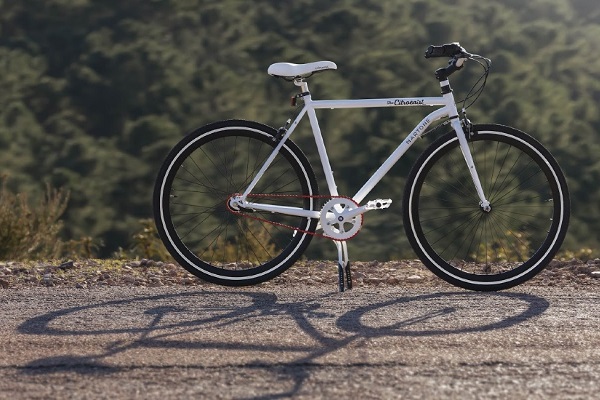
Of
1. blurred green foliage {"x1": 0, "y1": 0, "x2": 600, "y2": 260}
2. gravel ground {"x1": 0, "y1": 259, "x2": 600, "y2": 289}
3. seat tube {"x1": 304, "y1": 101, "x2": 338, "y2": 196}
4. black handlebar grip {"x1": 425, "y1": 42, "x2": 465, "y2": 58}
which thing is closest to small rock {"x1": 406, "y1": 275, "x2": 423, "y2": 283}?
gravel ground {"x1": 0, "y1": 259, "x2": 600, "y2": 289}

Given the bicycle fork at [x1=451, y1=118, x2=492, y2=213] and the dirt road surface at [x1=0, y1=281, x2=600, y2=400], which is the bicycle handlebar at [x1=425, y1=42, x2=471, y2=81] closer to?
the bicycle fork at [x1=451, y1=118, x2=492, y2=213]

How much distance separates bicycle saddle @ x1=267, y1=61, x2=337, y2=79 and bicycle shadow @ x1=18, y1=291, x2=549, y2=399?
1.26m

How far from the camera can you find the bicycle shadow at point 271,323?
446cm

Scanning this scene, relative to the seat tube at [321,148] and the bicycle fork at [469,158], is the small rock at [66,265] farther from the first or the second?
the bicycle fork at [469,158]

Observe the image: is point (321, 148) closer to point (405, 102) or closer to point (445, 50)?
point (405, 102)

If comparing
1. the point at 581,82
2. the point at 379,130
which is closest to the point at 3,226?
the point at 379,130

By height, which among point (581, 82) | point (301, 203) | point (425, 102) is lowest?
point (301, 203)

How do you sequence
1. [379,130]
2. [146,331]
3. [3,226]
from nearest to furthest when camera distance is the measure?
[146,331] < [3,226] < [379,130]

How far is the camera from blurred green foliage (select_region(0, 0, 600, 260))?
45.5 ft

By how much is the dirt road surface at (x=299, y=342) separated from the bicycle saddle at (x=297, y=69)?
1.23 metres

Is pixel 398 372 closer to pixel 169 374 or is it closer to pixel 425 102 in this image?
pixel 169 374

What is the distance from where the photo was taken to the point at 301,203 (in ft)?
20.6

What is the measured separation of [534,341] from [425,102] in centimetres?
175

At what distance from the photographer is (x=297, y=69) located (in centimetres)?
605
